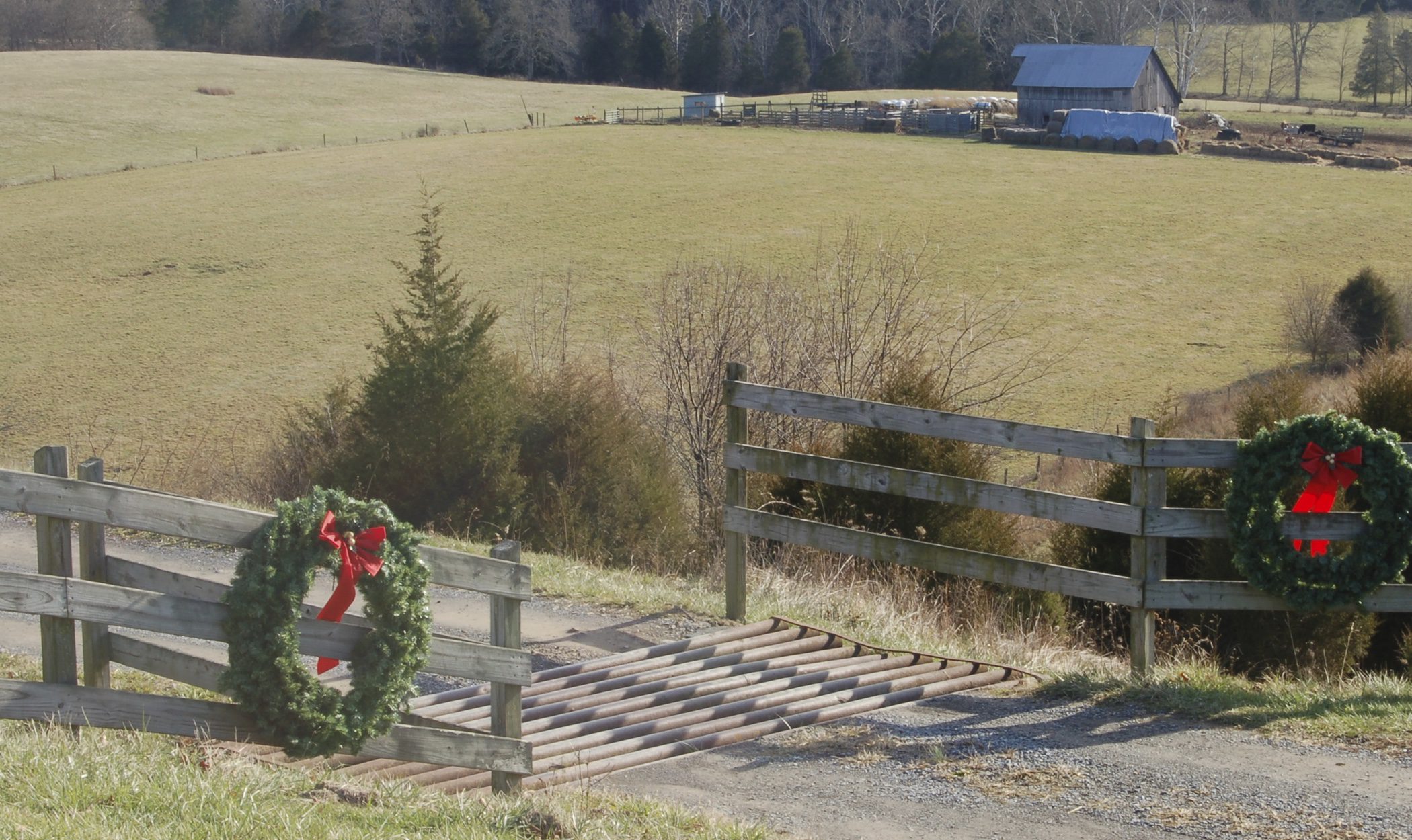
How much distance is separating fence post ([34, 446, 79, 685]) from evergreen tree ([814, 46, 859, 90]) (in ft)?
363

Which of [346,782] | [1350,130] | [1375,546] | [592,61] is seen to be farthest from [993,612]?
[592,61]

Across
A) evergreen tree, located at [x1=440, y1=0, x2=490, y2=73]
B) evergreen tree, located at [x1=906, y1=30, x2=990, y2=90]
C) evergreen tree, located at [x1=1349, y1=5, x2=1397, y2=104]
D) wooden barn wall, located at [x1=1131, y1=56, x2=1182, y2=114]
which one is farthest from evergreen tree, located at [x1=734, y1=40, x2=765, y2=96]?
evergreen tree, located at [x1=1349, y1=5, x2=1397, y2=104]

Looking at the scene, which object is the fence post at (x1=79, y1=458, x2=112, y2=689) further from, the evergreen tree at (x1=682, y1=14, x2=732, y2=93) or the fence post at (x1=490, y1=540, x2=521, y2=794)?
the evergreen tree at (x1=682, y1=14, x2=732, y2=93)

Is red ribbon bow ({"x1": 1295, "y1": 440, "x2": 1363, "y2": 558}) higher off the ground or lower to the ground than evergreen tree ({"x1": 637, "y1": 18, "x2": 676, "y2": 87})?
lower

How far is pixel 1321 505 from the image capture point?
700 cm

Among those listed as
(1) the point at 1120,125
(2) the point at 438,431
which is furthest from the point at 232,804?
(1) the point at 1120,125

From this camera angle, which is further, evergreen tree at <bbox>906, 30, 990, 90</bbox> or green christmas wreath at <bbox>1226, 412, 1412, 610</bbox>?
evergreen tree at <bbox>906, 30, 990, 90</bbox>

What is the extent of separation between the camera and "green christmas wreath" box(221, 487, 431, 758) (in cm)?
475

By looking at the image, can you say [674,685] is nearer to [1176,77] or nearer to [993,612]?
[993,612]

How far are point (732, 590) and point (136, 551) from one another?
207 inches

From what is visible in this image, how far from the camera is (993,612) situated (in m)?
9.49

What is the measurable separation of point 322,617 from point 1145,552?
14.2 feet

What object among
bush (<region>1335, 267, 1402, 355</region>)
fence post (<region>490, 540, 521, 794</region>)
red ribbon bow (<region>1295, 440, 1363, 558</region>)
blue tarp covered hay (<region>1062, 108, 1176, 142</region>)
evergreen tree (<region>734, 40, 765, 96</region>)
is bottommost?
bush (<region>1335, 267, 1402, 355</region>)

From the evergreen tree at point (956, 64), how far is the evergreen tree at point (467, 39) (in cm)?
3656
